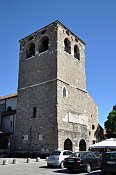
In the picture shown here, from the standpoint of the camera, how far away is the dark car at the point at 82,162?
1466 cm

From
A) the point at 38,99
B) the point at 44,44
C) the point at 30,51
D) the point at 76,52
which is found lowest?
the point at 38,99

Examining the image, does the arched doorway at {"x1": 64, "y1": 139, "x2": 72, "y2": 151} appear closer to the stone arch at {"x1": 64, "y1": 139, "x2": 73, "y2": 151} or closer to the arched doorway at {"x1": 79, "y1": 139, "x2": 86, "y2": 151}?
the stone arch at {"x1": 64, "y1": 139, "x2": 73, "y2": 151}

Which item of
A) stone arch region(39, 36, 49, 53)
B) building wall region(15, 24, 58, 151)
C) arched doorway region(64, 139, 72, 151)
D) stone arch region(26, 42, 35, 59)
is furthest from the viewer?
stone arch region(26, 42, 35, 59)

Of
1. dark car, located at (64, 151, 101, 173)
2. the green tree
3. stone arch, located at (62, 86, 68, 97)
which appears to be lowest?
dark car, located at (64, 151, 101, 173)

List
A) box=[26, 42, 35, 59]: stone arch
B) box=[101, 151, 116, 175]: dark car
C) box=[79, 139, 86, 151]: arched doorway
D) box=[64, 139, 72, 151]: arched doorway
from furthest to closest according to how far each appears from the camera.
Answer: box=[26, 42, 35, 59]: stone arch
box=[79, 139, 86, 151]: arched doorway
box=[64, 139, 72, 151]: arched doorway
box=[101, 151, 116, 175]: dark car

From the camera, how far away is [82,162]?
48.3ft

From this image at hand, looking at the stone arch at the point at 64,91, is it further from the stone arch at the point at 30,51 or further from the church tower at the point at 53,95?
the stone arch at the point at 30,51

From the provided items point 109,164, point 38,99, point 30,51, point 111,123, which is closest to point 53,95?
point 38,99

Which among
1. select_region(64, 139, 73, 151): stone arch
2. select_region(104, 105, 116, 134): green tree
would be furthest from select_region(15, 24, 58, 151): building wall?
select_region(104, 105, 116, 134): green tree

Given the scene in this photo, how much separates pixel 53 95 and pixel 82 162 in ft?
47.1

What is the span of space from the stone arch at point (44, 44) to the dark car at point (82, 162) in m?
20.1

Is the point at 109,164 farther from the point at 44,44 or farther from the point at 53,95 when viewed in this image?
the point at 44,44

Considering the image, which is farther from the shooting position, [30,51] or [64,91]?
[30,51]

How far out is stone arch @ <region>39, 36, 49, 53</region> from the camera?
32797mm
